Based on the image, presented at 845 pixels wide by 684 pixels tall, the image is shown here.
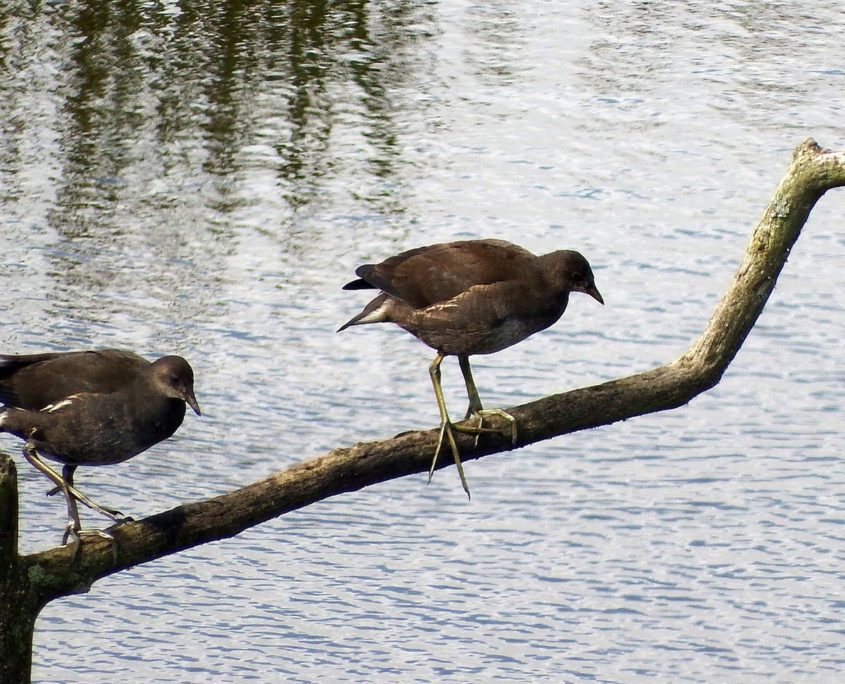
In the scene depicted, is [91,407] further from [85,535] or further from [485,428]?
[485,428]

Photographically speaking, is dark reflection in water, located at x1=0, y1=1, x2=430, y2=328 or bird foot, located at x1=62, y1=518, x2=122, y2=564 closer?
bird foot, located at x1=62, y1=518, x2=122, y2=564

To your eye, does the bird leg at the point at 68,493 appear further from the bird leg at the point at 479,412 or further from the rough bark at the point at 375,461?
the bird leg at the point at 479,412

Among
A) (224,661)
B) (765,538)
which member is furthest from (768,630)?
(224,661)

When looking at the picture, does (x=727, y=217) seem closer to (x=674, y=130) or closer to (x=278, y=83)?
(x=674, y=130)

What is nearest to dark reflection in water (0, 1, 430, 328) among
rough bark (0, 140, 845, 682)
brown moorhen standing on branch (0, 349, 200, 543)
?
brown moorhen standing on branch (0, 349, 200, 543)

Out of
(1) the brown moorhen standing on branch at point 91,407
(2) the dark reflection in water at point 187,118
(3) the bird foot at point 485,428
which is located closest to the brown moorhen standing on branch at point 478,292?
(3) the bird foot at point 485,428

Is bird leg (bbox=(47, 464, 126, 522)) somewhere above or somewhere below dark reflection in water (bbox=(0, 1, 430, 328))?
Answer: above

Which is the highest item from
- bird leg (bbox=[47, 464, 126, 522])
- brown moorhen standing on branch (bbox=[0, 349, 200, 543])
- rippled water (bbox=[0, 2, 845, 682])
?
brown moorhen standing on branch (bbox=[0, 349, 200, 543])

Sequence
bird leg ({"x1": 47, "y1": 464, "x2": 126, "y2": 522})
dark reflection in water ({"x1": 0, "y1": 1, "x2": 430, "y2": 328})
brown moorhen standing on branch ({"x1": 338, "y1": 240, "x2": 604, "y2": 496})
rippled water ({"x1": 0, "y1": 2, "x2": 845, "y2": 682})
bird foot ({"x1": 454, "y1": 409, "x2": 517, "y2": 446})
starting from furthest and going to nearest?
dark reflection in water ({"x1": 0, "y1": 1, "x2": 430, "y2": 328})
rippled water ({"x1": 0, "y1": 2, "x2": 845, "y2": 682})
brown moorhen standing on branch ({"x1": 338, "y1": 240, "x2": 604, "y2": 496})
bird foot ({"x1": 454, "y1": 409, "x2": 517, "y2": 446})
bird leg ({"x1": 47, "y1": 464, "x2": 126, "y2": 522})

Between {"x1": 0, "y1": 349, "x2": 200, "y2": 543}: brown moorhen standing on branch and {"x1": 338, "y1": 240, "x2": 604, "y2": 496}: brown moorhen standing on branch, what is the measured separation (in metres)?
0.86

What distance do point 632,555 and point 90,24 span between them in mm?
9436

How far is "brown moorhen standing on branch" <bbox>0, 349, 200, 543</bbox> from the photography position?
4.95 meters

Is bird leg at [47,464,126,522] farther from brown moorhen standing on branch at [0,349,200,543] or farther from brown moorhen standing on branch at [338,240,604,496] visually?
brown moorhen standing on branch at [338,240,604,496]

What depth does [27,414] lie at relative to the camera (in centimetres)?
500
